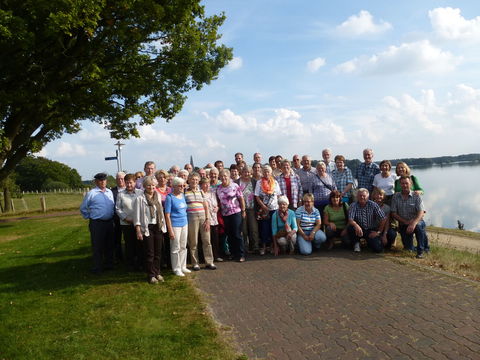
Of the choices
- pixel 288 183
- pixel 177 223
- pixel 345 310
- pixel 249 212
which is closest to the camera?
pixel 345 310

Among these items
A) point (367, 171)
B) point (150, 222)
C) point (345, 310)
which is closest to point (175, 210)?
point (150, 222)

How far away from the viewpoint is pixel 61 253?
9891mm

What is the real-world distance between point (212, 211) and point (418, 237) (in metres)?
4.23

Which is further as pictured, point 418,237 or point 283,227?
point 283,227

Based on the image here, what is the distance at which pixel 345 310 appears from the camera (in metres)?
4.79

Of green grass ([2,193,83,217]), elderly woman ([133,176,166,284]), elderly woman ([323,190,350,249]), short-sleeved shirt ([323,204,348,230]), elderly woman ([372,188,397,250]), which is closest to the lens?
elderly woman ([133,176,166,284])

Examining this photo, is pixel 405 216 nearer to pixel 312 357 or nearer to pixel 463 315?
pixel 463 315

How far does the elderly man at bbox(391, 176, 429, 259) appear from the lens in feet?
24.5

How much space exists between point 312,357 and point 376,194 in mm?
5040

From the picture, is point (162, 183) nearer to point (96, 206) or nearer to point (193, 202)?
point (193, 202)

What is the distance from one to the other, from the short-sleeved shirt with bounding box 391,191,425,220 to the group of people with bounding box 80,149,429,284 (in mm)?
19

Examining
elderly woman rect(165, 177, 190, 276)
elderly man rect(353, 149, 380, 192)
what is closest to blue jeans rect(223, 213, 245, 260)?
elderly woman rect(165, 177, 190, 276)

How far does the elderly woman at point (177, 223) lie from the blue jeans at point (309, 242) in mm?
2584

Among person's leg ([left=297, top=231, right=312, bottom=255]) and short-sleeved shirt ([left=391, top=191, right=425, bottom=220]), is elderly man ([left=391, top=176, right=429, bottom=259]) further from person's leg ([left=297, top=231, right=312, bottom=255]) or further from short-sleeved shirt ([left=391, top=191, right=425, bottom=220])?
person's leg ([left=297, top=231, right=312, bottom=255])
